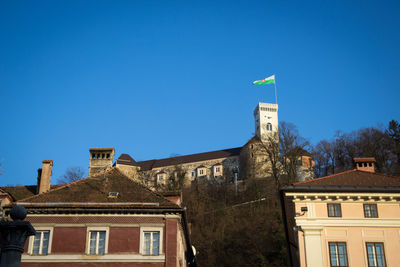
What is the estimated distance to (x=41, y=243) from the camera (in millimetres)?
28188

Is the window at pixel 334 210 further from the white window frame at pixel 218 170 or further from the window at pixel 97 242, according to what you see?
the white window frame at pixel 218 170

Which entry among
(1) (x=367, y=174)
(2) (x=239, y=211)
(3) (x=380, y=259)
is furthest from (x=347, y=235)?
(2) (x=239, y=211)

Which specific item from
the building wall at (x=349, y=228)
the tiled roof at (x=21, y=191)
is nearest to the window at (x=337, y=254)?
the building wall at (x=349, y=228)

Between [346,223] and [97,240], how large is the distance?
1369 centimetres

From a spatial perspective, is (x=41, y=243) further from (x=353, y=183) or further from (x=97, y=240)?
(x=353, y=183)

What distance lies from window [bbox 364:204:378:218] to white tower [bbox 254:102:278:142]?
384 ft

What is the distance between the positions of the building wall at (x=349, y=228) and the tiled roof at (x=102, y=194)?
7469 millimetres

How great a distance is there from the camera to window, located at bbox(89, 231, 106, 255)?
92.0 ft

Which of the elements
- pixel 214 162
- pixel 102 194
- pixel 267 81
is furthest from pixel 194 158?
pixel 102 194

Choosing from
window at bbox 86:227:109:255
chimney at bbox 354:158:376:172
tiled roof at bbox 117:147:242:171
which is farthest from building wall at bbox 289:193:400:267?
tiled roof at bbox 117:147:242:171

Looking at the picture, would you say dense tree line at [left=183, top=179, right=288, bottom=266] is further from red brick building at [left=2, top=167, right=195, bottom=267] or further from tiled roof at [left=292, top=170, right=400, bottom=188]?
red brick building at [left=2, top=167, right=195, bottom=267]

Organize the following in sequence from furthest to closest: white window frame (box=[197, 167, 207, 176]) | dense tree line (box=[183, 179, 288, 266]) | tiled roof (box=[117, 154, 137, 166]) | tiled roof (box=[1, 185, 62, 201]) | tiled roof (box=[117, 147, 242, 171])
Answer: tiled roof (box=[117, 147, 242, 171]) < white window frame (box=[197, 167, 207, 176]) < tiled roof (box=[117, 154, 137, 166]) < dense tree line (box=[183, 179, 288, 266]) < tiled roof (box=[1, 185, 62, 201])

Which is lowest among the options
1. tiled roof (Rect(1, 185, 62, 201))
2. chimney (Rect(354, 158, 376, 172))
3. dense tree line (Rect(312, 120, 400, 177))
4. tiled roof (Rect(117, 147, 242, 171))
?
tiled roof (Rect(1, 185, 62, 201))

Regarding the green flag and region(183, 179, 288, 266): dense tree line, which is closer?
region(183, 179, 288, 266): dense tree line
